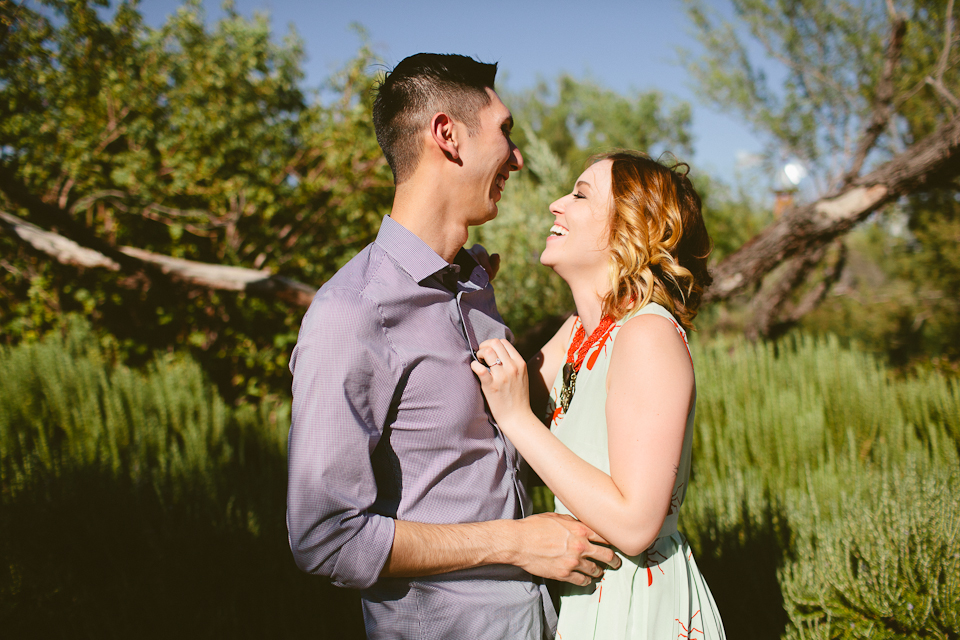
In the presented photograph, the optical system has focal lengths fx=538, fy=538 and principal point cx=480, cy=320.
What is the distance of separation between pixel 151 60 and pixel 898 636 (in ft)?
25.5

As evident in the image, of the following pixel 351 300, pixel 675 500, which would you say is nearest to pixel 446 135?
pixel 351 300

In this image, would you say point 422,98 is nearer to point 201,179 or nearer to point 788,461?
point 788,461

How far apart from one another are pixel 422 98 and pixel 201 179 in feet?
16.5

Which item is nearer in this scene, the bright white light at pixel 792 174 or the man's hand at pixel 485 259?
the man's hand at pixel 485 259

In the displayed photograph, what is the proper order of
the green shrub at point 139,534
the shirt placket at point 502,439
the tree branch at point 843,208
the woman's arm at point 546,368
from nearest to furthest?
the shirt placket at point 502,439 → the woman's arm at point 546,368 → the green shrub at point 139,534 → the tree branch at point 843,208

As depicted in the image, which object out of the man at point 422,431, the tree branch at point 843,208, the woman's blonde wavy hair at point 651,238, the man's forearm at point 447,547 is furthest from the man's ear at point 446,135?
the tree branch at point 843,208

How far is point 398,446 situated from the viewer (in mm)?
1354

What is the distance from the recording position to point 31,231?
455 cm

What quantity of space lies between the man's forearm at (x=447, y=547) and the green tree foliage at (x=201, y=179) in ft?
15.9

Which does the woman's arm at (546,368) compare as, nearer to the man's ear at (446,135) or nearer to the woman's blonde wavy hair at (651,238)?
the woman's blonde wavy hair at (651,238)

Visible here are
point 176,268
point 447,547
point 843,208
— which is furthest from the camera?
point 843,208

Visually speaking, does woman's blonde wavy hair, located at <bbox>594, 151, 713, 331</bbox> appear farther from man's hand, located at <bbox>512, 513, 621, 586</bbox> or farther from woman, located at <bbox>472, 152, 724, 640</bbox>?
man's hand, located at <bbox>512, 513, 621, 586</bbox>

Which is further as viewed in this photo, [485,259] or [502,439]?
[485,259]

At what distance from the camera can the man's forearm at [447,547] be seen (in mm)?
1253
